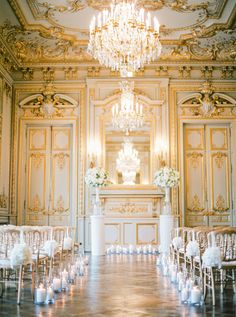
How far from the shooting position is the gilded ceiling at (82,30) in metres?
9.11

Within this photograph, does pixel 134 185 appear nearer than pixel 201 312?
No

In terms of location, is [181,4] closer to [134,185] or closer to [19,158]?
[134,185]

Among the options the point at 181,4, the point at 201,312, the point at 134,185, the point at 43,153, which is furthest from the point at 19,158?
the point at 201,312

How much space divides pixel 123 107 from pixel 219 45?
289 cm

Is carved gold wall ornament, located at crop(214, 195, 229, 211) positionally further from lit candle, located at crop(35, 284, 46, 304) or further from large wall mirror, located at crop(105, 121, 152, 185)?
lit candle, located at crop(35, 284, 46, 304)

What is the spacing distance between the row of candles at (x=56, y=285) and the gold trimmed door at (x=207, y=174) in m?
4.88

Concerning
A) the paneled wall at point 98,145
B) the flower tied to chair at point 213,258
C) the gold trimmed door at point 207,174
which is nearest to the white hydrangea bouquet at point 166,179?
the paneled wall at point 98,145

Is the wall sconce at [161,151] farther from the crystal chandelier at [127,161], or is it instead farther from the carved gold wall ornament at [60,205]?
the carved gold wall ornament at [60,205]

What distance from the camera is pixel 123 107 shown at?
1048 centimetres

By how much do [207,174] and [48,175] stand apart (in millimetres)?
3994

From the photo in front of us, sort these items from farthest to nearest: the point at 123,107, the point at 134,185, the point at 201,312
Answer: the point at 134,185 < the point at 123,107 < the point at 201,312

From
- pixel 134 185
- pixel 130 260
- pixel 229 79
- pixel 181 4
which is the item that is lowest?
pixel 130 260

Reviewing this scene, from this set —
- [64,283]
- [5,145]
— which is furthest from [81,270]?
[5,145]

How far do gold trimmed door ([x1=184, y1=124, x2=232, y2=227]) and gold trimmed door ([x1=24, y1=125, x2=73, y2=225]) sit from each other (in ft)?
9.86
